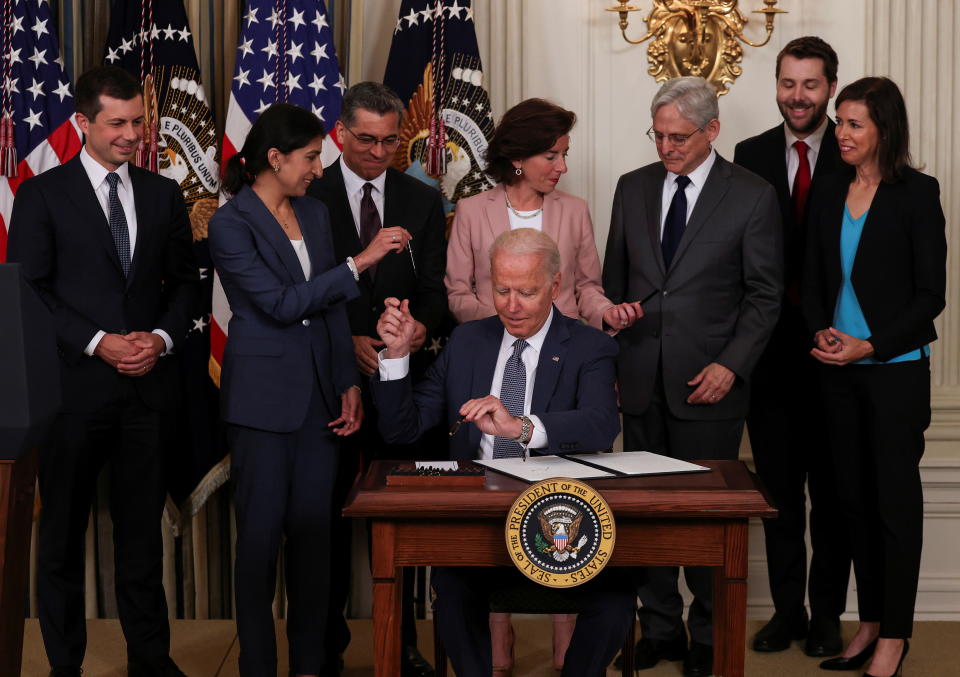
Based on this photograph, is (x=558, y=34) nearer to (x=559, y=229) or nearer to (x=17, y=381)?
(x=559, y=229)

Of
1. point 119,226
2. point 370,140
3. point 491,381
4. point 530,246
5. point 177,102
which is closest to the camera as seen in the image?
point 530,246

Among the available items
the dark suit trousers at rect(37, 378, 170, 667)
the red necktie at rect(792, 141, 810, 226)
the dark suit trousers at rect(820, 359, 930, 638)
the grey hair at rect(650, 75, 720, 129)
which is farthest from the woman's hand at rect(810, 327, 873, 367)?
the dark suit trousers at rect(37, 378, 170, 667)

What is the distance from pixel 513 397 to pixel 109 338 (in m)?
1.22

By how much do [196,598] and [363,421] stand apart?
4.01 feet

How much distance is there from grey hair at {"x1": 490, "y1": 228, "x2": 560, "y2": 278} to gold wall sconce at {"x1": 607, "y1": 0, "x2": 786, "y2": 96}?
1.68 m

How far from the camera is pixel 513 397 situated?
3068mm

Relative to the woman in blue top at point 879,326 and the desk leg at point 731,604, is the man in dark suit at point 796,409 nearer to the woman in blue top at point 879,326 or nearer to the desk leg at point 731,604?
the woman in blue top at point 879,326

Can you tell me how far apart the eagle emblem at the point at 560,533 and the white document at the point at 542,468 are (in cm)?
10

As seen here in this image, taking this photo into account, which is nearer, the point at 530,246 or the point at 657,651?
the point at 530,246

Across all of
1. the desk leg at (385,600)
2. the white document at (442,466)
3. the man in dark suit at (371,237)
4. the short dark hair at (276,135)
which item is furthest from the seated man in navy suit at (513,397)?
the short dark hair at (276,135)

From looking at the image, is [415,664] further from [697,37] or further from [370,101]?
[697,37]

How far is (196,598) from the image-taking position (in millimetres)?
4449

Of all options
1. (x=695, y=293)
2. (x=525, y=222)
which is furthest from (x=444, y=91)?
(x=695, y=293)

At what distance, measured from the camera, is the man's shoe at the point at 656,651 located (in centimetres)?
378
